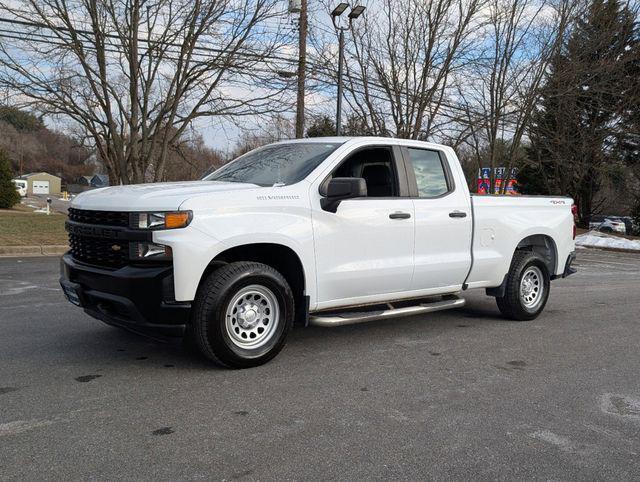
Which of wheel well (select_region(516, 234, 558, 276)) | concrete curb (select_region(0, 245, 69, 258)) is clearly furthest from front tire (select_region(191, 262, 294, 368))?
concrete curb (select_region(0, 245, 69, 258))

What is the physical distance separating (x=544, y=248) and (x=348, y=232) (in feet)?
11.1

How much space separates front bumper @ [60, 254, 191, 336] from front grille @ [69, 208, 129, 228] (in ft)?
1.13

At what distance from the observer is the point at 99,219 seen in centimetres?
441

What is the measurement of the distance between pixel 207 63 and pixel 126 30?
229 centimetres

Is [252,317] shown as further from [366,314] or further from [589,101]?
[589,101]

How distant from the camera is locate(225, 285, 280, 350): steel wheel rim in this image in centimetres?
441

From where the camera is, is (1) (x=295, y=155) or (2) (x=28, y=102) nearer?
(1) (x=295, y=155)

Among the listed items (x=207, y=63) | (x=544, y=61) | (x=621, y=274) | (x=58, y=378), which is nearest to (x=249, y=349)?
(x=58, y=378)

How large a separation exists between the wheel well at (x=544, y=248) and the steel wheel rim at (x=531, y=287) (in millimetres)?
A: 192

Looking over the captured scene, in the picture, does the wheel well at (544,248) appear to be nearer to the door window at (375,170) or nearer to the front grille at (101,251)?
the door window at (375,170)

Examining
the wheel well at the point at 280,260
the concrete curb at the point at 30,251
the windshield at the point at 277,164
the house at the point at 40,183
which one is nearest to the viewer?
the wheel well at the point at 280,260

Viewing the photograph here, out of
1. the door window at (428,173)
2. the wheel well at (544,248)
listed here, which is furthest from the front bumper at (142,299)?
the wheel well at (544,248)

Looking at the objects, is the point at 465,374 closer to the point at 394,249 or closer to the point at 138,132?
the point at 394,249

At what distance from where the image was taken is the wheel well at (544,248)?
6949 millimetres
